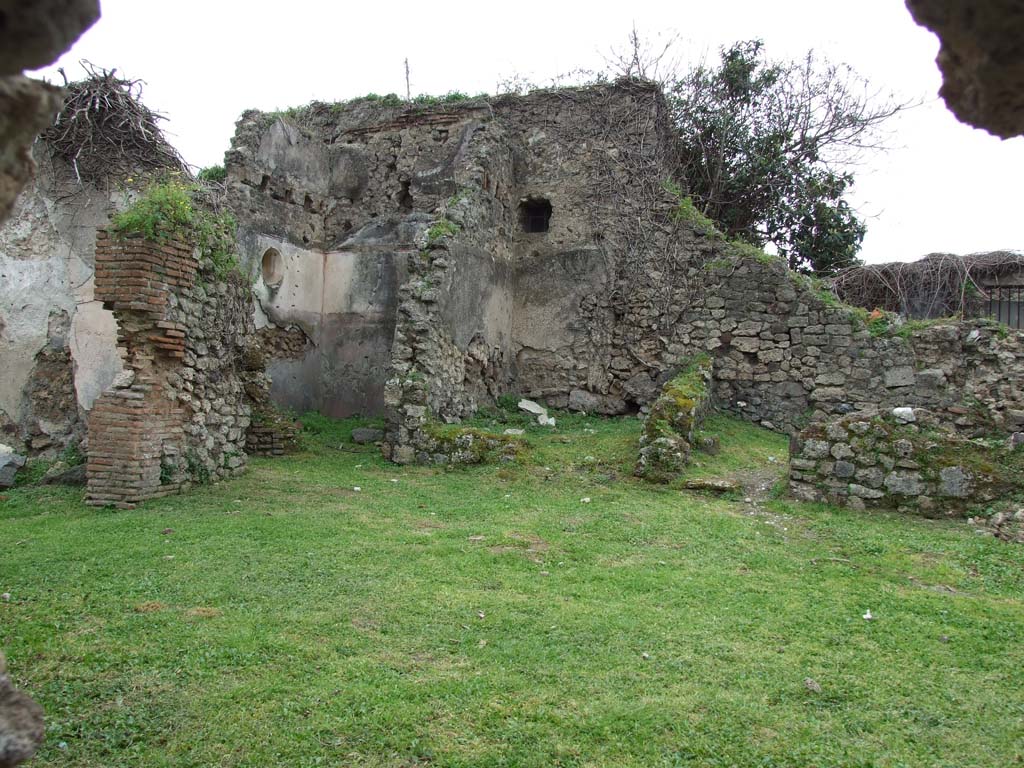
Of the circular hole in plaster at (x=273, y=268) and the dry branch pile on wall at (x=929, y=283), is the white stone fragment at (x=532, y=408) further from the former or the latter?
the dry branch pile on wall at (x=929, y=283)

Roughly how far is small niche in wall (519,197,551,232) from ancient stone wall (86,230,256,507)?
20.2ft

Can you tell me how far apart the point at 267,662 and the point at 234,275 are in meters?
6.25

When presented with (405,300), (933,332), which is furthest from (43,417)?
(933,332)

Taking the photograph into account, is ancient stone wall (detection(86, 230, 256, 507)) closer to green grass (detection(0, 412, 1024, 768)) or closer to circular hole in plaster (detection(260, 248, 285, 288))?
green grass (detection(0, 412, 1024, 768))

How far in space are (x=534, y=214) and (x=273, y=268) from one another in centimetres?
458

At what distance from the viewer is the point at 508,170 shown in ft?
43.3

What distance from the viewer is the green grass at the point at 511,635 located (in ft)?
10.8

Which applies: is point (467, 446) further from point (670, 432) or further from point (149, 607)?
point (149, 607)

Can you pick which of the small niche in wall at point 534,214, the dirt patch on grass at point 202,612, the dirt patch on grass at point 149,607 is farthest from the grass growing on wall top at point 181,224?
the small niche in wall at point 534,214

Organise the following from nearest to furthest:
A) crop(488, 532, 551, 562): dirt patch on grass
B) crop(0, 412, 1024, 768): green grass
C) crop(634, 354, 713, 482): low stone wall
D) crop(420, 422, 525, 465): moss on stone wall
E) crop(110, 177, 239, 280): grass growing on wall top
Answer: crop(0, 412, 1024, 768): green grass, crop(488, 532, 551, 562): dirt patch on grass, crop(110, 177, 239, 280): grass growing on wall top, crop(634, 354, 713, 482): low stone wall, crop(420, 422, 525, 465): moss on stone wall

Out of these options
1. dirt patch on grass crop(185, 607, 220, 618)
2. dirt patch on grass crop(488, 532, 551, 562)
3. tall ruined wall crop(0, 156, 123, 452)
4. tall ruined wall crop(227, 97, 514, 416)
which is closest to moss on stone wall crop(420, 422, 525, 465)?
tall ruined wall crop(227, 97, 514, 416)

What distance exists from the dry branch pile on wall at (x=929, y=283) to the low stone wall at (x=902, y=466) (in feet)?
20.4

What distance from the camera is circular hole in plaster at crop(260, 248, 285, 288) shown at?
1250 centimetres

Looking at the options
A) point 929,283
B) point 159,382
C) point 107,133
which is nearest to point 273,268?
point 107,133
